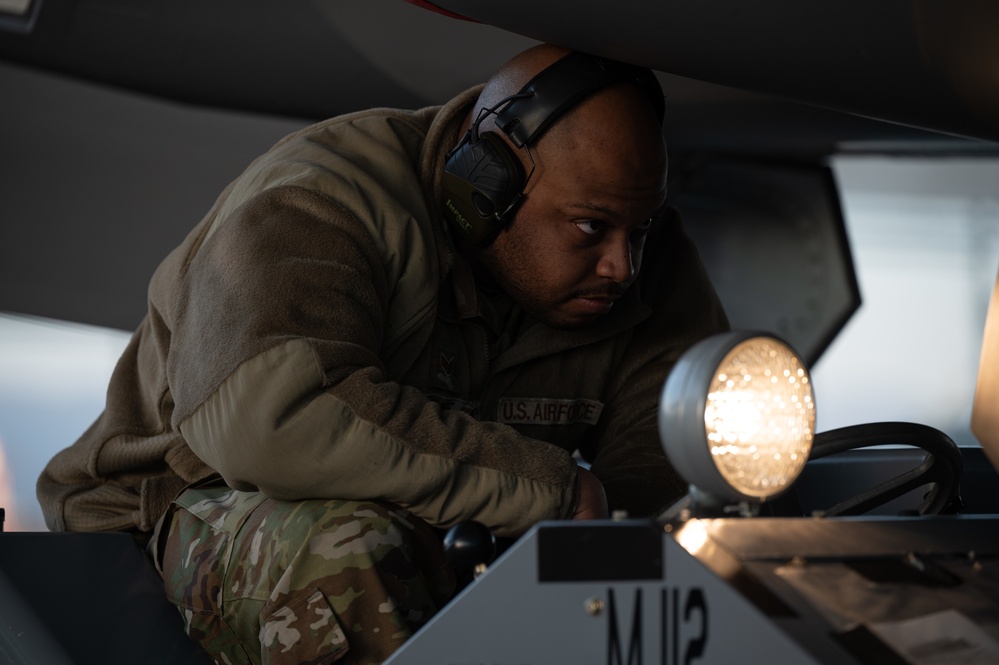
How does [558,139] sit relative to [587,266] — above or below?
above

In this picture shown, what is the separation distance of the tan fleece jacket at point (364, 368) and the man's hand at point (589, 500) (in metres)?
0.03

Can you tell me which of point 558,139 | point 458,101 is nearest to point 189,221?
point 458,101

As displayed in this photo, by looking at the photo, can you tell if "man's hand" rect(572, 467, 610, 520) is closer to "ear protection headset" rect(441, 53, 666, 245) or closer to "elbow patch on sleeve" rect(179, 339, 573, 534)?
"elbow patch on sleeve" rect(179, 339, 573, 534)

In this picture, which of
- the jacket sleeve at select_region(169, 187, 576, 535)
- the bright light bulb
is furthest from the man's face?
A: the bright light bulb

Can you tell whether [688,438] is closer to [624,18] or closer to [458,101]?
[624,18]

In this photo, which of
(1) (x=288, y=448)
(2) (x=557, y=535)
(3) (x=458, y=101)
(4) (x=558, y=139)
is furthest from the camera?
(3) (x=458, y=101)

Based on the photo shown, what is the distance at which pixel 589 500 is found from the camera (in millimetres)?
1165

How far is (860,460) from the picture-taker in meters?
1.83

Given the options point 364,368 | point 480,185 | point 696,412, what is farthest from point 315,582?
point 480,185

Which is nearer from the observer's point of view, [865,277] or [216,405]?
[216,405]

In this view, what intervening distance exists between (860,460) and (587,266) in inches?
26.1

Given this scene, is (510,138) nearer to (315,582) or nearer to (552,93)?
(552,93)

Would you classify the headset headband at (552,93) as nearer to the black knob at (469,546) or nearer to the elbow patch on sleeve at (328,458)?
the elbow patch on sleeve at (328,458)

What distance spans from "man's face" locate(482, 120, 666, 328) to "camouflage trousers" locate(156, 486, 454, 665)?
48cm
